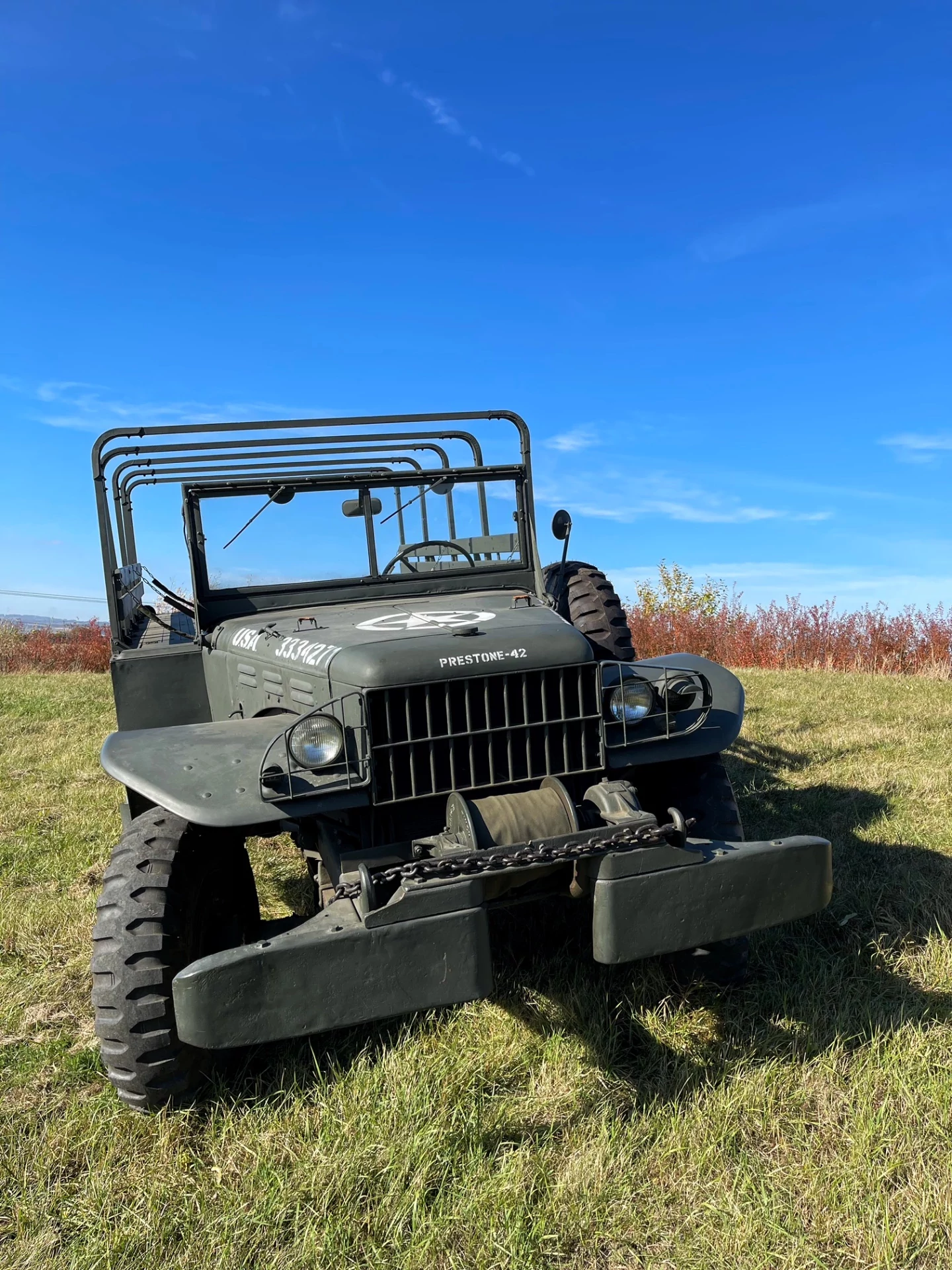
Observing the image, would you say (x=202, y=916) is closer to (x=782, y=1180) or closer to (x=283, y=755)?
(x=283, y=755)

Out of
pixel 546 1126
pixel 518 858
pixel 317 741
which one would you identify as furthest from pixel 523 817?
pixel 546 1126

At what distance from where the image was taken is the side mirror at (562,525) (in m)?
4.54

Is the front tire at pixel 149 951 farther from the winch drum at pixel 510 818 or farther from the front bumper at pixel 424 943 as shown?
the winch drum at pixel 510 818

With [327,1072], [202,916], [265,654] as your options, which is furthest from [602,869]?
[265,654]

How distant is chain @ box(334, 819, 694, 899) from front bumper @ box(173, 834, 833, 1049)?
0.09ft

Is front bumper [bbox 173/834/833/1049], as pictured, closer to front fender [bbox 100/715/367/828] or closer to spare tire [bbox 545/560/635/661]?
front fender [bbox 100/715/367/828]

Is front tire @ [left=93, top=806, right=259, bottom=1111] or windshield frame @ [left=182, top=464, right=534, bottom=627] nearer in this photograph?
front tire @ [left=93, top=806, right=259, bottom=1111]

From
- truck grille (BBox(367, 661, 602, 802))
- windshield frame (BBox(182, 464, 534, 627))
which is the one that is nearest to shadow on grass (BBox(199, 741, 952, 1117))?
truck grille (BBox(367, 661, 602, 802))

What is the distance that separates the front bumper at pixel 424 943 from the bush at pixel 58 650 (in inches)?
650

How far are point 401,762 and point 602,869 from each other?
0.74 meters

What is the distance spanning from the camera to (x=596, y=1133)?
271 cm

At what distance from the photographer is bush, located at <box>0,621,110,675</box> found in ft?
59.3

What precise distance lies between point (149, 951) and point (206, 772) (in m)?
0.55

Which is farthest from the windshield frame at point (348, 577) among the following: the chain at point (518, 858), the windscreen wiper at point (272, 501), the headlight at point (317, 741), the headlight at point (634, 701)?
the chain at point (518, 858)
